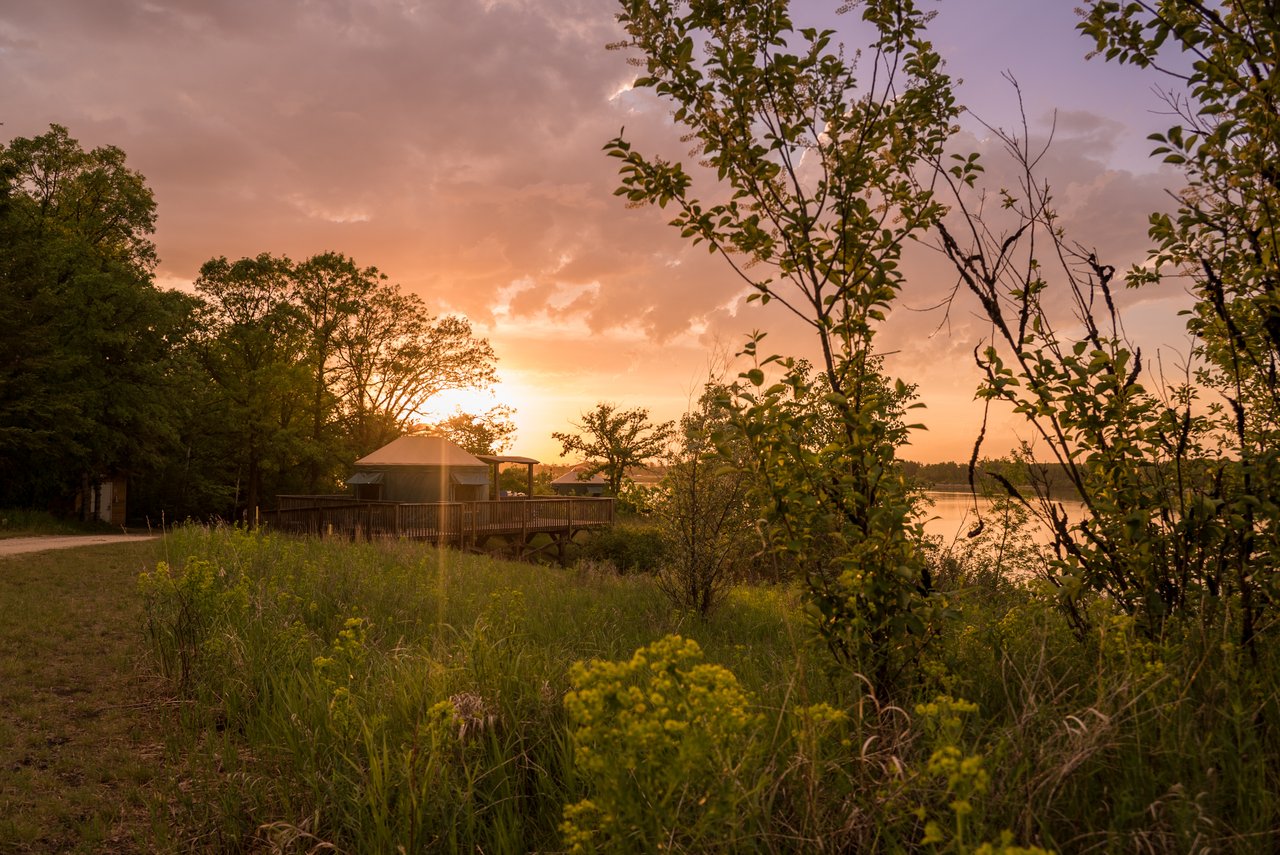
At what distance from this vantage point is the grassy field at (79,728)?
3.45 m

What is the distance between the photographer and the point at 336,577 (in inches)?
325

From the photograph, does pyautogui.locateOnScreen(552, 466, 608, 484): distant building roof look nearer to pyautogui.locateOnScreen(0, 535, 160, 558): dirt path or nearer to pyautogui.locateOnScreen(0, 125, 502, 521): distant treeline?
pyautogui.locateOnScreen(0, 125, 502, 521): distant treeline

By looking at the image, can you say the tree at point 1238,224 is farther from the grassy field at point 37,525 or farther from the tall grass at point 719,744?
the grassy field at point 37,525

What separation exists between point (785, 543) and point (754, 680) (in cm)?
120

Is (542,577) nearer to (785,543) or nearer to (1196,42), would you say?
(785,543)

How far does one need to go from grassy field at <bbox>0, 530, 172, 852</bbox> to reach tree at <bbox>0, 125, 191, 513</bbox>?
14.5 meters

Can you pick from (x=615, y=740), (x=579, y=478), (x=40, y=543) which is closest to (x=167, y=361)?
(x=40, y=543)

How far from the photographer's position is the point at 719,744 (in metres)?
2.07

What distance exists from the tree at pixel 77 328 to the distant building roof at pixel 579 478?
20.5 m

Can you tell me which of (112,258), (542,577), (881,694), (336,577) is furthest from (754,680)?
(112,258)

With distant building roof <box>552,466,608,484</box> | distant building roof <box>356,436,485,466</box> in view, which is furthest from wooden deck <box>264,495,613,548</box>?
distant building roof <box>552,466,608,484</box>

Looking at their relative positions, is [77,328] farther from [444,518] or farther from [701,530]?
[701,530]

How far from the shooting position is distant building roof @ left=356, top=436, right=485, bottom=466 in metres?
26.0

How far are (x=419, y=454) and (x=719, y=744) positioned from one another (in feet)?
83.3
